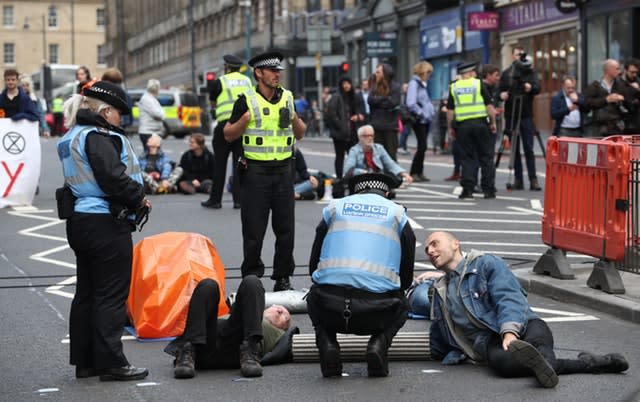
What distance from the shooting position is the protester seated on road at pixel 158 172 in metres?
20.1

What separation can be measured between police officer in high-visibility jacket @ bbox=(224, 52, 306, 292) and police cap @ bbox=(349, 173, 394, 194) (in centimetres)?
252

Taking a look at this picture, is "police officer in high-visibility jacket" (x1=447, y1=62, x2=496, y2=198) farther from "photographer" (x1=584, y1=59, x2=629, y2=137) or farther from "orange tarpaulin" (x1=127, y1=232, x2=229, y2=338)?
"orange tarpaulin" (x1=127, y1=232, x2=229, y2=338)

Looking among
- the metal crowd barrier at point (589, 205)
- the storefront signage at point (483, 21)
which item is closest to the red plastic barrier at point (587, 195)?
the metal crowd barrier at point (589, 205)

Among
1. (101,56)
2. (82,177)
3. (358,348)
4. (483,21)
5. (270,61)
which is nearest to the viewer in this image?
(82,177)

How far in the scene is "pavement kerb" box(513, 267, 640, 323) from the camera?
9.29 metres

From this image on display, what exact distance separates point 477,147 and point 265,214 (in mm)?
8490

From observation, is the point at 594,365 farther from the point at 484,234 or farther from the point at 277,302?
the point at 484,234

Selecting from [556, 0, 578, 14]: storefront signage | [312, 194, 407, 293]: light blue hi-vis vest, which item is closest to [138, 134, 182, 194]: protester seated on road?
[312, 194, 407, 293]: light blue hi-vis vest

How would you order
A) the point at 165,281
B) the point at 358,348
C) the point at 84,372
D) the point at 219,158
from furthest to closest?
the point at 219,158 < the point at 165,281 < the point at 358,348 < the point at 84,372

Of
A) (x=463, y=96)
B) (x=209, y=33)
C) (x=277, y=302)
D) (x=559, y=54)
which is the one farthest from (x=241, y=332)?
(x=209, y=33)

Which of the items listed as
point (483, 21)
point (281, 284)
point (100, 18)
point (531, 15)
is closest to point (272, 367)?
point (281, 284)

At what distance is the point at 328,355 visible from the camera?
23.9ft

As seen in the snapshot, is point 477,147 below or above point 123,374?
above

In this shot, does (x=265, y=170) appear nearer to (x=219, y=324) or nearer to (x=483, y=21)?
(x=219, y=324)
